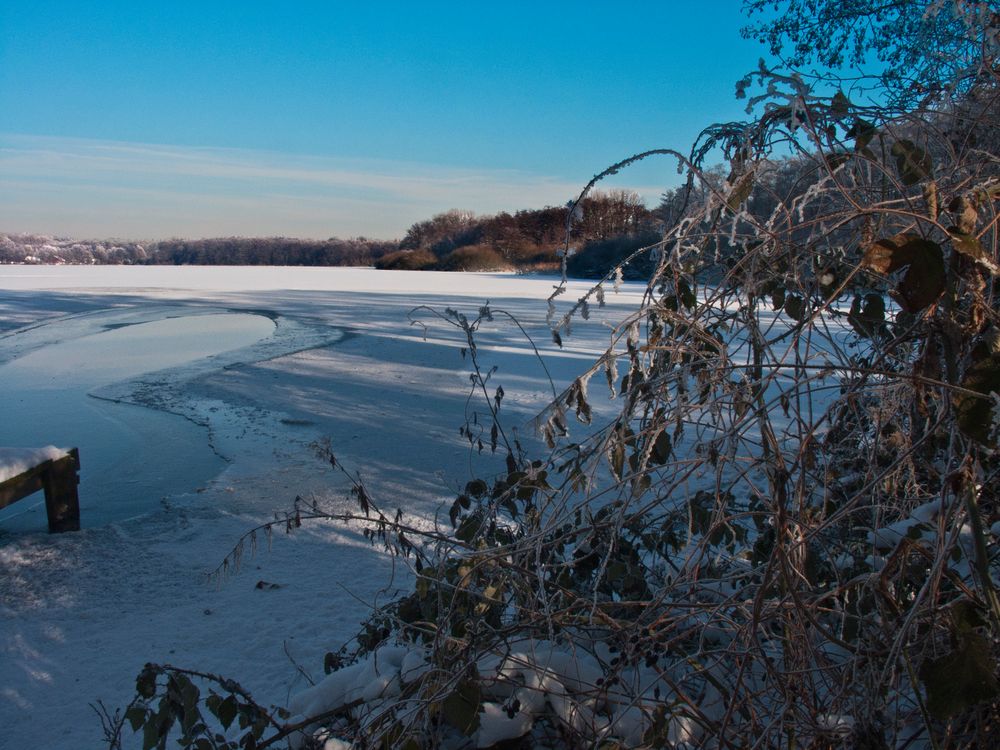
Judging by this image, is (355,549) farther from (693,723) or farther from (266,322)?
(266,322)

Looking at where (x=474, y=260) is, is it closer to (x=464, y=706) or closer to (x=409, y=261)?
(x=409, y=261)

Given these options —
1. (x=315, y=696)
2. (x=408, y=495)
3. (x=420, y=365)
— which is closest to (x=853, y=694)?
(x=315, y=696)

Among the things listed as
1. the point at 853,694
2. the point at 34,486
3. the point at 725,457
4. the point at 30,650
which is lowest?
the point at 30,650

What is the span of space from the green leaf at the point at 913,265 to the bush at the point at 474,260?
1421 inches

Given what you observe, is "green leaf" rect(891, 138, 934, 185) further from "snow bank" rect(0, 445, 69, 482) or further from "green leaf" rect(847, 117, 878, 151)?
"snow bank" rect(0, 445, 69, 482)

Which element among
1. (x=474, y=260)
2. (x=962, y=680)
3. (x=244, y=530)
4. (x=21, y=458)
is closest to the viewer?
(x=962, y=680)

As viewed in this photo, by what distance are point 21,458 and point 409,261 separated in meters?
37.9

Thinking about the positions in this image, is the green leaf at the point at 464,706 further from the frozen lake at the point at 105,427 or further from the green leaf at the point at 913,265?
the frozen lake at the point at 105,427

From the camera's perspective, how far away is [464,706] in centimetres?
137

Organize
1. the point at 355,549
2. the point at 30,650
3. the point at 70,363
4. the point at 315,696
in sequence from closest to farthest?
the point at 315,696, the point at 30,650, the point at 355,549, the point at 70,363

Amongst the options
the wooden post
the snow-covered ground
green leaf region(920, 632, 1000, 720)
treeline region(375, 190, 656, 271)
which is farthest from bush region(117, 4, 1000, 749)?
treeline region(375, 190, 656, 271)

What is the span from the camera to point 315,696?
6.00ft

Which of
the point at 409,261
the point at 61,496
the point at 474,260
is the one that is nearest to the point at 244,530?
the point at 61,496

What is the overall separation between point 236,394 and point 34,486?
9.99 ft
